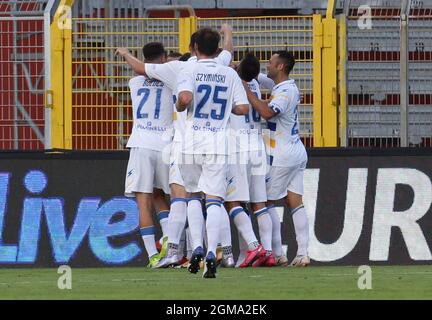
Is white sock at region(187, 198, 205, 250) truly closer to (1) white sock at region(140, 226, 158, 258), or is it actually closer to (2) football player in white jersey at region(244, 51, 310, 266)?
(1) white sock at region(140, 226, 158, 258)

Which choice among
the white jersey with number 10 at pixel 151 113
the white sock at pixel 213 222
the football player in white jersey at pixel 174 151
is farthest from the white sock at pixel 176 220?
the white sock at pixel 213 222

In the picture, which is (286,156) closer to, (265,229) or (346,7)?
(265,229)

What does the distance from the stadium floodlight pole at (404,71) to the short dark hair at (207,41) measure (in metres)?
4.32

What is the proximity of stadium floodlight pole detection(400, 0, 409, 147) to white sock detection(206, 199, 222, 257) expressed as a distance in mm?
4560

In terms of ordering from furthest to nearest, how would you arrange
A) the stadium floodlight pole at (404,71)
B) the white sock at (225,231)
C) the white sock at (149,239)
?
the stadium floodlight pole at (404,71) → the white sock at (149,239) → the white sock at (225,231)

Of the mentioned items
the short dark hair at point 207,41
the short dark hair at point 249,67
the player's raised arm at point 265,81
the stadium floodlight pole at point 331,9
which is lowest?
the player's raised arm at point 265,81

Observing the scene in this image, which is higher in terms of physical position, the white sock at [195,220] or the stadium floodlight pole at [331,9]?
the stadium floodlight pole at [331,9]

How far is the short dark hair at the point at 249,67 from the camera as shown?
47.9 ft

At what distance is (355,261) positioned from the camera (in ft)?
53.3

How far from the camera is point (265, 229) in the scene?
48.2ft

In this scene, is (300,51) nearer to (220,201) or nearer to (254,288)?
(220,201)

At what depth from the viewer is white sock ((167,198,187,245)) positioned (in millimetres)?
14148

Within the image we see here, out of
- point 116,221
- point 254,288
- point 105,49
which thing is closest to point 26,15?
point 105,49

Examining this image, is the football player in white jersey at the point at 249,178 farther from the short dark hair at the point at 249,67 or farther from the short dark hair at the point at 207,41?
the short dark hair at the point at 207,41
